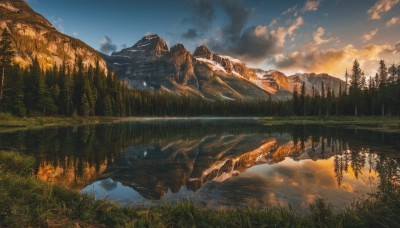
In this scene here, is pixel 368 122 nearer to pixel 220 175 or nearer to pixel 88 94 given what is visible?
pixel 220 175

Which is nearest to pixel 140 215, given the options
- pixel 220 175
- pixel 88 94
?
pixel 220 175

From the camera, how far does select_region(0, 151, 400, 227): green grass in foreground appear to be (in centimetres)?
701

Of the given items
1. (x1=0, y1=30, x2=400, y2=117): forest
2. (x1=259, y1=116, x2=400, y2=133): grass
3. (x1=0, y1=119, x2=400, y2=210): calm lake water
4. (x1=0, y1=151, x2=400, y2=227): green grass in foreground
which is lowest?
(x1=0, y1=119, x2=400, y2=210): calm lake water

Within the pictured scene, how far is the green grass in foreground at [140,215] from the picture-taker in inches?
276

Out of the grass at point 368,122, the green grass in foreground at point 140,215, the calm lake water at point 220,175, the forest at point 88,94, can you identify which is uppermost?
the forest at point 88,94

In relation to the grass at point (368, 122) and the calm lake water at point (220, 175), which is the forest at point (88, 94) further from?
the calm lake water at point (220, 175)

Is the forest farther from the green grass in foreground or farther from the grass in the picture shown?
the green grass in foreground

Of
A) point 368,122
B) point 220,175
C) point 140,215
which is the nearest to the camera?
point 140,215

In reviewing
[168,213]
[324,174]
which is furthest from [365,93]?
[168,213]

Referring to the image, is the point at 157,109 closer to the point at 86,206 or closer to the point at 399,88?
the point at 399,88

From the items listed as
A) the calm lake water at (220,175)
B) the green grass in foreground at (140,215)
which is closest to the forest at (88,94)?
the calm lake water at (220,175)

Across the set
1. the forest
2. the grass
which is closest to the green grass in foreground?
the grass

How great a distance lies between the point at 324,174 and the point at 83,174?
53.2 ft

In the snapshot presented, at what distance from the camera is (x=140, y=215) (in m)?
8.29
